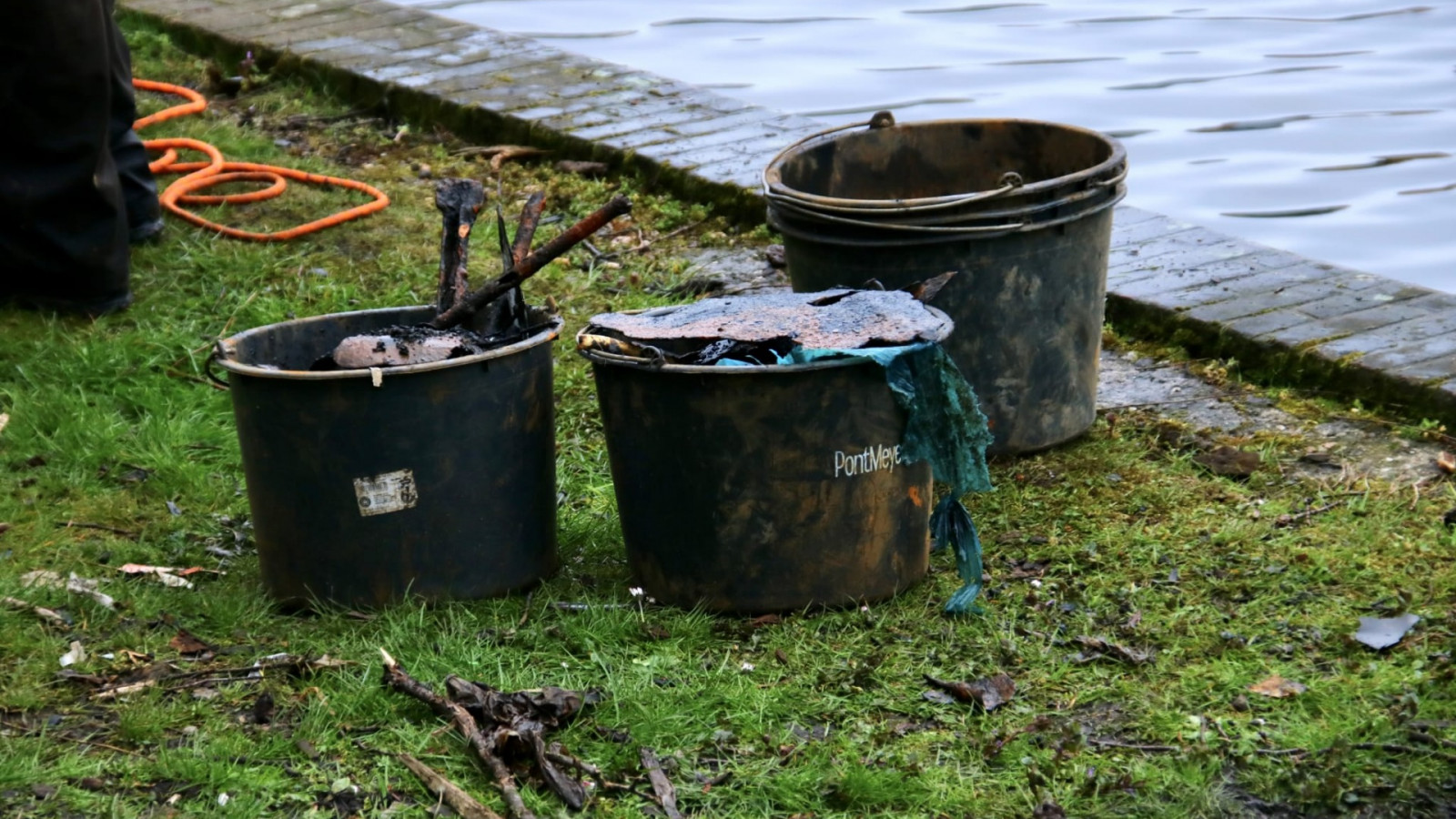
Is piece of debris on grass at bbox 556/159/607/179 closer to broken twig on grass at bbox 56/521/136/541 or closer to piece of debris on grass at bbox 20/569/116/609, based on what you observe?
broken twig on grass at bbox 56/521/136/541

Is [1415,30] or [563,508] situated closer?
[563,508]

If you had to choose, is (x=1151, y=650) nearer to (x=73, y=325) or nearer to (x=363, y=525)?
(x=363, y=525)

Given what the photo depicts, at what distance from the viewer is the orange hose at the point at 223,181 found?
6.05 m

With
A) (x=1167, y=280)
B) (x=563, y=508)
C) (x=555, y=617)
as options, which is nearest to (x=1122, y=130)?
(x=1167, y=280)

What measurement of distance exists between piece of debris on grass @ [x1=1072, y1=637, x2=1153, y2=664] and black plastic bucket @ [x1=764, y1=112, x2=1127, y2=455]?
3.17 feet

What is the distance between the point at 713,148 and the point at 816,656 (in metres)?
3.67

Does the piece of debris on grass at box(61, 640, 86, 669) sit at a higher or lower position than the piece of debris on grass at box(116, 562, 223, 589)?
higher

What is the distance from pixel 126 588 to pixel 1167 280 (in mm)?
3328

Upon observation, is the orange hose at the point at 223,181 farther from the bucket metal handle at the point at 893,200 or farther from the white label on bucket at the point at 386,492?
the white label on bucket at the point at 386,492

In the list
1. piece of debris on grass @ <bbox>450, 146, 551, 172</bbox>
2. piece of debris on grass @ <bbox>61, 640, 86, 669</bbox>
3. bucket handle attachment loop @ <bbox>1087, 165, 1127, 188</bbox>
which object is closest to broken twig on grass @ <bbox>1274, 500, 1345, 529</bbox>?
bucket handle attachment loop @ <bbox>1087, 165, 1127, 188</bbox>

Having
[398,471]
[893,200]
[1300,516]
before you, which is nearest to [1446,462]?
[1300,516]

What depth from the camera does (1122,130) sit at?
28.0ft

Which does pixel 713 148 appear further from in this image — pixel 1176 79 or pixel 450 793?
pixel 450 793

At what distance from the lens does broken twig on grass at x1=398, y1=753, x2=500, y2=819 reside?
9.34 ft
